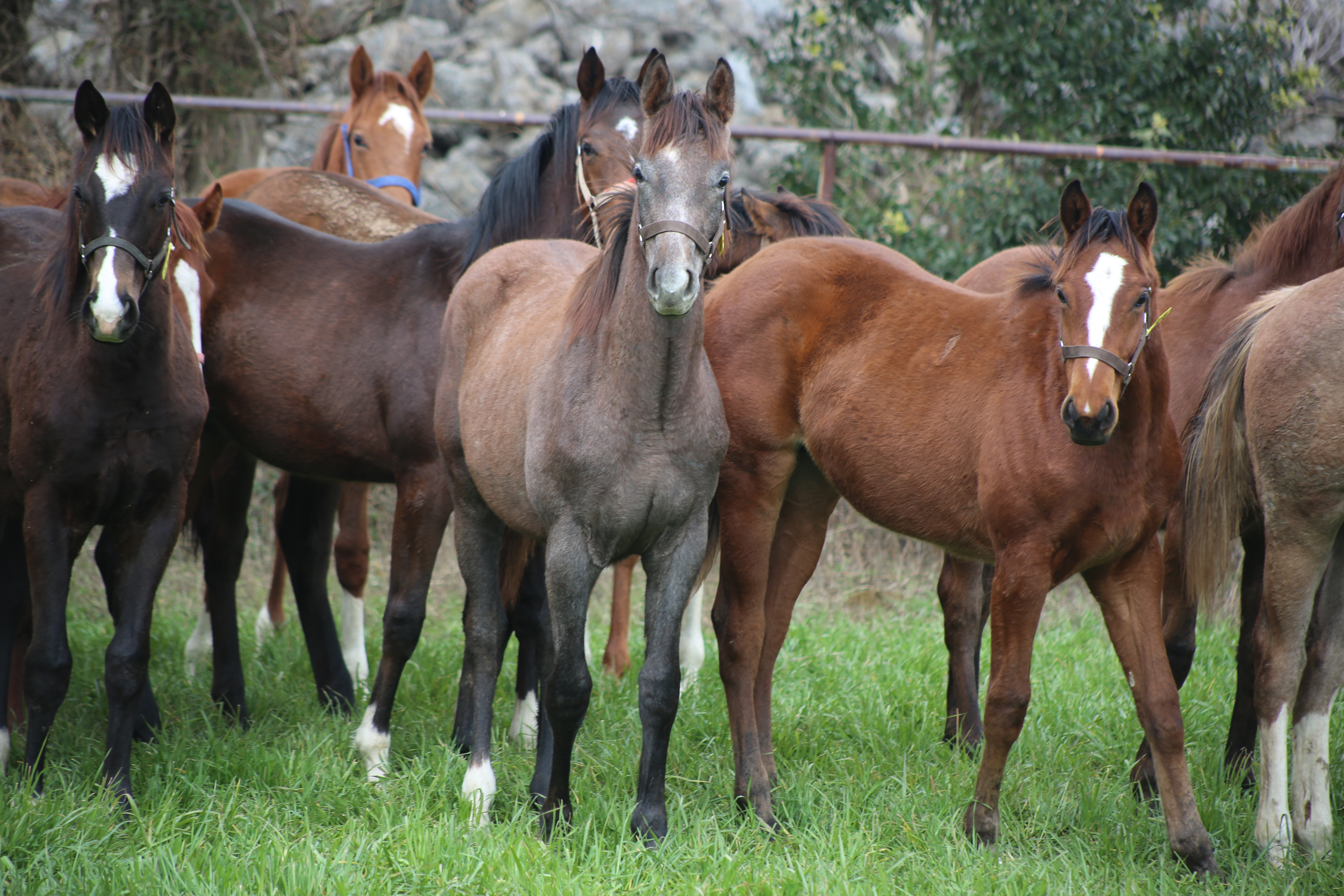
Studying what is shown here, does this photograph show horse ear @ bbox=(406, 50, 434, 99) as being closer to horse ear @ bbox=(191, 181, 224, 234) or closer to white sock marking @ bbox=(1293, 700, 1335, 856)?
horse ear @ bbox=(191, 181, 224, 234)

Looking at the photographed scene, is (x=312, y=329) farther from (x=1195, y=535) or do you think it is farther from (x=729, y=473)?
(x=1195, y=535)

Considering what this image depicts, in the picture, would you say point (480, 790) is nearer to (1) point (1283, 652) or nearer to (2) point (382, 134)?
(1) point (1283, 652)

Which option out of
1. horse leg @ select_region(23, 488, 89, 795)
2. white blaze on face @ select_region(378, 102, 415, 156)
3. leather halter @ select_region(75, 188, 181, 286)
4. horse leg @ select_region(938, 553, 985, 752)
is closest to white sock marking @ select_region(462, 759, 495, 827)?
horse leg @ select_region(23, 488, 89, 795)

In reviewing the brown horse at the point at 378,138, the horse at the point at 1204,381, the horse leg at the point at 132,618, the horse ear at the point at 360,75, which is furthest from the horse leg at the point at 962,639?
the horse ear at the point at 360,75

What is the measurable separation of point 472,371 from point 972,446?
73.0 inches

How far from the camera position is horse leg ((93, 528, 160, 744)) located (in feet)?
12.5

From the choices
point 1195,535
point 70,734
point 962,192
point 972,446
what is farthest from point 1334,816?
point 962,192

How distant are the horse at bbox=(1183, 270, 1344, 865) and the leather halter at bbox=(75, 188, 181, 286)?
3728 millimetres

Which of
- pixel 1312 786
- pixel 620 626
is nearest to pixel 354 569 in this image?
pixel 620 626

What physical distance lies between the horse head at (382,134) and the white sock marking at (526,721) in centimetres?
359

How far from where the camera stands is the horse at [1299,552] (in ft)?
10.9

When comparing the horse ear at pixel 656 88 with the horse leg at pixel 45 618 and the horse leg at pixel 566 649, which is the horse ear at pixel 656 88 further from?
the horse leg at pixel 45 618

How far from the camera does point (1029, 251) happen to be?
4.14 metres

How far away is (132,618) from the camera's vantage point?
3.65 meters
